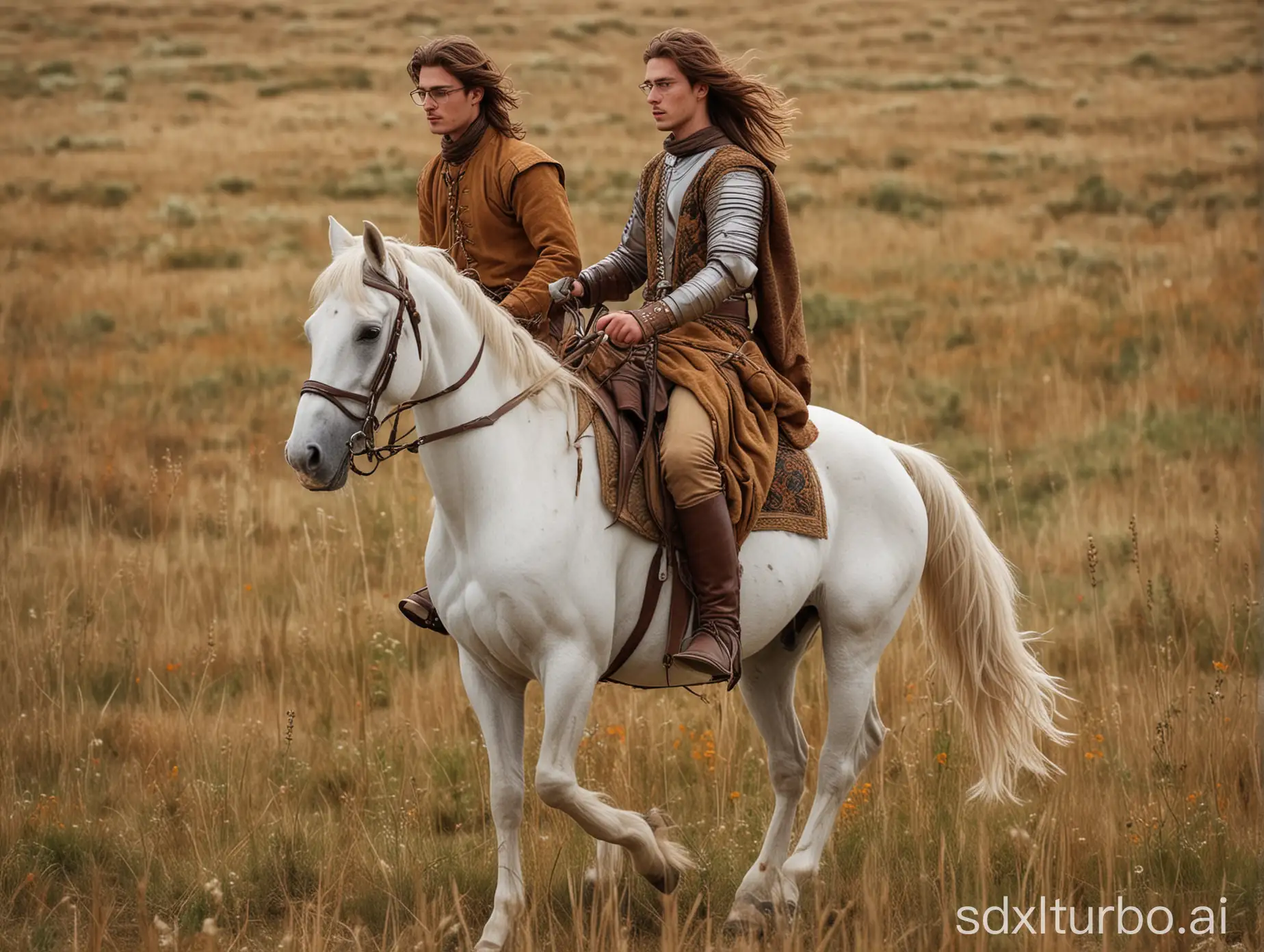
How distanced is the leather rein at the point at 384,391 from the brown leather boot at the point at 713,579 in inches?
31.0

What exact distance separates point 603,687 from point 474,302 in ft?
10.5

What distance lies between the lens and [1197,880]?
17.3ft

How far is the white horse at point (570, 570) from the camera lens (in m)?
4.43

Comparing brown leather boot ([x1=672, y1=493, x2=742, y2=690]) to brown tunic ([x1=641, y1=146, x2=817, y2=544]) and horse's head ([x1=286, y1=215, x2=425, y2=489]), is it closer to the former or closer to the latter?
brown tunic ([x1=641, y1=146, x2=817, y2=544])

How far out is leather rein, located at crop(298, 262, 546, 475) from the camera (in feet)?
13.7

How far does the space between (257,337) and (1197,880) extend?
1188 centimetres

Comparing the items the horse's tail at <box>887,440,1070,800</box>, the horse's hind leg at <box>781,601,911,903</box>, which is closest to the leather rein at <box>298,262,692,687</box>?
the horse's hind leg at <box>781,601,911,903</box>

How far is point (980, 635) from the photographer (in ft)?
19.6

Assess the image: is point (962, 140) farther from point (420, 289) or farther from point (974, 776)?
point (420, 289)

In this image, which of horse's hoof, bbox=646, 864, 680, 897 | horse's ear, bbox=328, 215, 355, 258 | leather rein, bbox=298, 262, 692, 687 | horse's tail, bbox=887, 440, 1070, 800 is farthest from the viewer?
horse's tail, bbox=887, 440, 1070, 800

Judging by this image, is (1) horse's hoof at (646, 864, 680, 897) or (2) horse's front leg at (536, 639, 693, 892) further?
(1) horse's hoof at (646, 864, 680, 897)

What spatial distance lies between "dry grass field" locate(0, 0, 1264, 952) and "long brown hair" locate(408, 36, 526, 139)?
2.11m

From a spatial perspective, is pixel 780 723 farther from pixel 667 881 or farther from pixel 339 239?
pixel 339 239

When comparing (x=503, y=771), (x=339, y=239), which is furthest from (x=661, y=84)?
(x=503, y=771)
